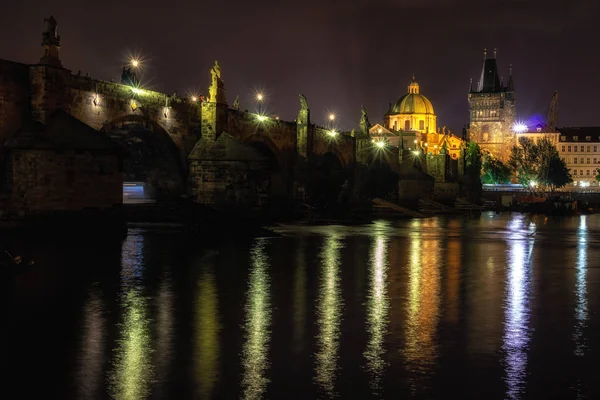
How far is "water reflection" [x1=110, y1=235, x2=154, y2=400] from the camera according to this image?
29.2 ft

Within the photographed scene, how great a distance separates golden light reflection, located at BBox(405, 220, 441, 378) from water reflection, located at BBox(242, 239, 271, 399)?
6.14 feet

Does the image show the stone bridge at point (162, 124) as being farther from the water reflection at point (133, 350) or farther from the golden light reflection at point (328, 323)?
the water reflection at point (133, 350)

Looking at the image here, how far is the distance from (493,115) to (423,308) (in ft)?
601

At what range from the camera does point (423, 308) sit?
14406 millimetres

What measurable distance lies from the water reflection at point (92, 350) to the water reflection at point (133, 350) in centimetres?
20

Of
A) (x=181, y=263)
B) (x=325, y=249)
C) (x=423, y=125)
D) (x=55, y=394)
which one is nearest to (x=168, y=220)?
(x=325, y=249)

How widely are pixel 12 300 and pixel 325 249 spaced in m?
13.2

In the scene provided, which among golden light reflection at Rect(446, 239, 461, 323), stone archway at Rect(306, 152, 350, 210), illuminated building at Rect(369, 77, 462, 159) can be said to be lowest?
golden light reflection at Rect(446, 239, 461, 323)

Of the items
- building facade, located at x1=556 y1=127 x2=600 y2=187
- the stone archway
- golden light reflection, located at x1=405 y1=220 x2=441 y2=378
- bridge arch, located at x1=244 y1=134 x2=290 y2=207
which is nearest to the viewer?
golden light reflection, located at x1=405 y1=220 x2=441 y2=378

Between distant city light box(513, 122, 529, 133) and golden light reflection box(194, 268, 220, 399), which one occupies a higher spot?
distant city light box(513, 122, 529, 133)

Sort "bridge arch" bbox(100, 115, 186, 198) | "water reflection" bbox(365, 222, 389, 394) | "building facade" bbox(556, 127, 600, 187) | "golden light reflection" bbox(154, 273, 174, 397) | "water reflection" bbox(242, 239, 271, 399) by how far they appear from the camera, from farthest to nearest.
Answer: "building facade" bbox(556, 127, 600, 187)
"bridge arch" bbox(100, 115, 186, 198)
"water reflection" bbox(365, 222, 389, 394)
"golden light reflection" bbox(154, 273, 174, 397)
"water reflection" bbox(242, 239, 271, 399)

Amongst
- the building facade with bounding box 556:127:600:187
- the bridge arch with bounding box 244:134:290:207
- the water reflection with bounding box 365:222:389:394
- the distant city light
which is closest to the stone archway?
the bridge arch with bounding box 244:134:290:207

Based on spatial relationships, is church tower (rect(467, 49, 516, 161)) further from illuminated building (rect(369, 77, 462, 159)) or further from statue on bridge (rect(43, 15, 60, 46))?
statue on bridge (rect(43, 15, 60, 46))

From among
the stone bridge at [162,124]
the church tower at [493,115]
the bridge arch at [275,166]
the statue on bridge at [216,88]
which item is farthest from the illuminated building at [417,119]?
the statue on bridge at [216,88]
